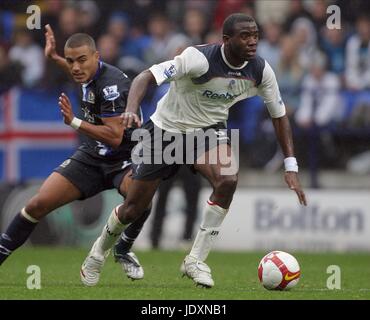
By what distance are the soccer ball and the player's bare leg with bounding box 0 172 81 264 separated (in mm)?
1937

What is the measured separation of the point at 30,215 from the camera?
29.5 feet

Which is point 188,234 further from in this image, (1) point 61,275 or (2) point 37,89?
(1) point 61,275

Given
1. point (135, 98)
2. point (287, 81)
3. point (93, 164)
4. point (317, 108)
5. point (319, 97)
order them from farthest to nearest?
point (287, 81) < point (317, 108) < point (319, 97) < point (93, 164) < point (135, 98)

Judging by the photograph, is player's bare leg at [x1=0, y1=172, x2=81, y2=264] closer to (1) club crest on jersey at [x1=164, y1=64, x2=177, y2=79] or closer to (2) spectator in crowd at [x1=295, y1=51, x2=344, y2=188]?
(1) club crest on jersey at [x1=164, y1=64, x2=177, y2=79]

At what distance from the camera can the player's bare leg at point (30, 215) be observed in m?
8.95

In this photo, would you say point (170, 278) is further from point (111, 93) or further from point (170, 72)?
point (170, 72)

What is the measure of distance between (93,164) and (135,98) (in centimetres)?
145

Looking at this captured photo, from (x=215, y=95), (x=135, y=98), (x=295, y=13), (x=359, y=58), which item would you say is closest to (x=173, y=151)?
(x=215, y=95)

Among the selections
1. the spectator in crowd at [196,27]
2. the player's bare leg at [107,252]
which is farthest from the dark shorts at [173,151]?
the spectator in crowd at [196,27]

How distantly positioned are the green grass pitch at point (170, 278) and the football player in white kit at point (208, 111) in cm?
50

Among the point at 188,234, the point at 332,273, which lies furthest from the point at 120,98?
the point at 188,234

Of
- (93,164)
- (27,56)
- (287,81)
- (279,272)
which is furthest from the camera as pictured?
(27,56)
